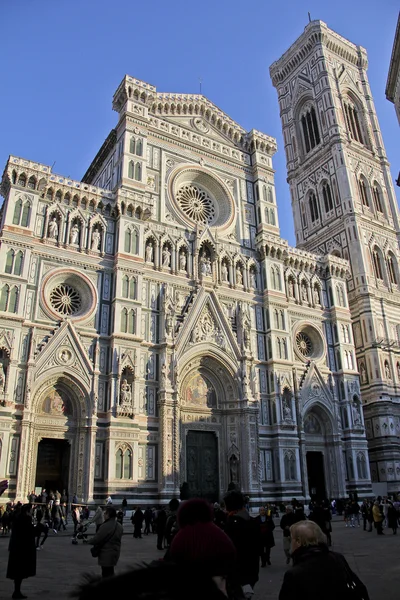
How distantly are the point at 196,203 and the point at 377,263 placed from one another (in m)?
16.1

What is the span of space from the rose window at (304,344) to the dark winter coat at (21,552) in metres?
26.6

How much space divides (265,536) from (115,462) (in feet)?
45.9

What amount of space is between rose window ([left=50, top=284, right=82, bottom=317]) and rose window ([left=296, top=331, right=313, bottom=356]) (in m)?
14.5

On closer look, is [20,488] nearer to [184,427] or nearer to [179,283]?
[184,427]

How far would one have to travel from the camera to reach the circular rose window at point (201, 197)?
3144cm

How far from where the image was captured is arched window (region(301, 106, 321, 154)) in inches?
1808

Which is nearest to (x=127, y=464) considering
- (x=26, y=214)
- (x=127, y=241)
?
(x=127, y=241)

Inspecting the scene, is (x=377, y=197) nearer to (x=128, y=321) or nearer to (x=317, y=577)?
(x=128, y=321)

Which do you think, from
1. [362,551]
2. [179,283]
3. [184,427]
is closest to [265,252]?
[179,283]

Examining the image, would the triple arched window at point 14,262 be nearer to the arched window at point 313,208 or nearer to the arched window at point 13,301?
the arched window at point 13,301

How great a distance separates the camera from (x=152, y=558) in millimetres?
11305

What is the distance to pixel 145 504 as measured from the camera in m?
22.9

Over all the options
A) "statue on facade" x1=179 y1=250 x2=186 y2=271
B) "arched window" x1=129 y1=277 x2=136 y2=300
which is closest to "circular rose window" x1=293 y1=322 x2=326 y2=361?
"statue on facade" x1=179 y1=250 x2=186 y2=271

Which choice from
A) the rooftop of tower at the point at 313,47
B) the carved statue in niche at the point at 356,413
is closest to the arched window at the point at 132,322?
the carved statue in niche at the point at 356,413
